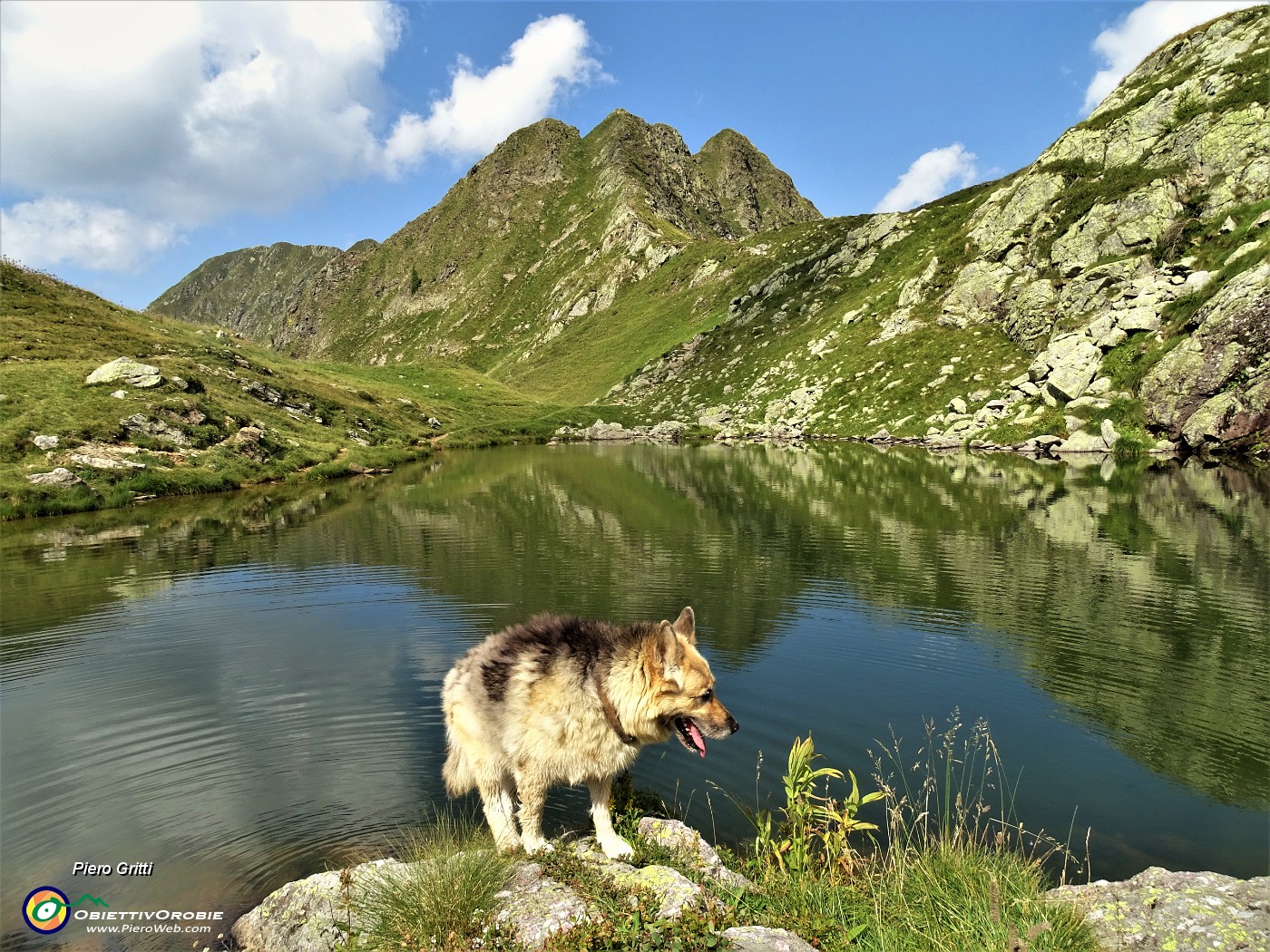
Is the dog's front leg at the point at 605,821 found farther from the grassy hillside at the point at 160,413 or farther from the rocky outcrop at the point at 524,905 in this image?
the grassy hillside at the point at 160,413

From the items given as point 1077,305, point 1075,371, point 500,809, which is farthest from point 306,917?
point 1077,305

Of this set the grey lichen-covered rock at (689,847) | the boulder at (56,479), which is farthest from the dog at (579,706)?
the boulder at (56,479)

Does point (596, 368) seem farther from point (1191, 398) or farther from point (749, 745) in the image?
point (749, 745)

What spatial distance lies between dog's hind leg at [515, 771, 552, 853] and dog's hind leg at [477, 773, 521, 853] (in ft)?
0.70

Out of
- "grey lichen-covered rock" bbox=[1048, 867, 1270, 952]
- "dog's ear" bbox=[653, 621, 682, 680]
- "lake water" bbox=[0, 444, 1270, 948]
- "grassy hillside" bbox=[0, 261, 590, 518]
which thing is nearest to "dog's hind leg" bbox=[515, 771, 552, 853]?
"lake water" bbox=[0, 444, 1270, 948]

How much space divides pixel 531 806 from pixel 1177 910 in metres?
6.61

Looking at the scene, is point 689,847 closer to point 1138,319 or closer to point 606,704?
point 606,704

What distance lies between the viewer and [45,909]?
7.48 m

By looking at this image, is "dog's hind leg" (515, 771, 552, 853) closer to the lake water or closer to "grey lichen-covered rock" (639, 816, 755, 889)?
"grey lichen-covered rock" (639, 816, 755, 889)

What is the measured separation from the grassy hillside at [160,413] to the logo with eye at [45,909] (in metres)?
42.5

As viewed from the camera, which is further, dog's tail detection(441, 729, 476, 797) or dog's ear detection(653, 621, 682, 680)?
dog's tail detection(441, 729, 476, 797)

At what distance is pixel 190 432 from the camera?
54.3 metres

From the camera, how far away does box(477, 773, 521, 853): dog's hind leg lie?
791cm

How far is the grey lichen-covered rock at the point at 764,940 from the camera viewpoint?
5574 millimetres
